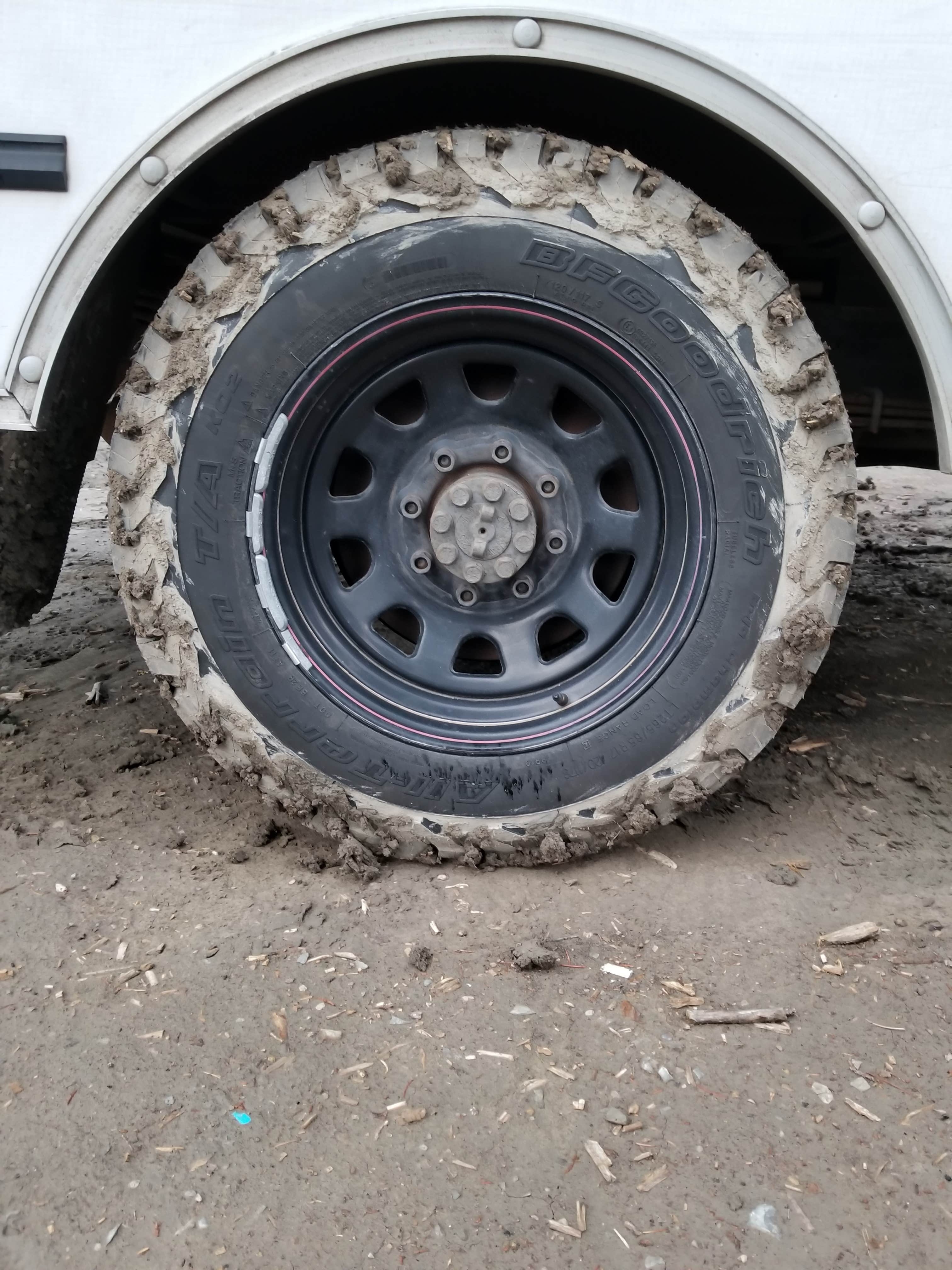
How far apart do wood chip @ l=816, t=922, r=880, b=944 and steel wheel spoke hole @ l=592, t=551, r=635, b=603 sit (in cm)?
89

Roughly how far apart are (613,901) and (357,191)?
63.5 inches

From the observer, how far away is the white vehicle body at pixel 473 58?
1.77 m

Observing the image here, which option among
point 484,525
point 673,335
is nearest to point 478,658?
point 484,525

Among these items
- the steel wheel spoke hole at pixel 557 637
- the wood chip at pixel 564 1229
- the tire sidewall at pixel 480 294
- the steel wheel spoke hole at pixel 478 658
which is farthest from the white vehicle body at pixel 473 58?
the wood chip at pixel 564 1229

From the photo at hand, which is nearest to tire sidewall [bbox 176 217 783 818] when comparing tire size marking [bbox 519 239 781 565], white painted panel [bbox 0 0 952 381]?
tire size marking [bbox 519 239 781 565]

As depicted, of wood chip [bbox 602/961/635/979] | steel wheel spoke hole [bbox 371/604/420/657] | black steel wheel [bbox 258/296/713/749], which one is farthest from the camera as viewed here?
steel wheel spoke hole [bbox 371/604/420/657]

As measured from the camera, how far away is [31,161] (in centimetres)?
181

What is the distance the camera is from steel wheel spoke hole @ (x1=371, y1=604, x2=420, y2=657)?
Result: 7.59ft

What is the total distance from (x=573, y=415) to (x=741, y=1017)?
138cm

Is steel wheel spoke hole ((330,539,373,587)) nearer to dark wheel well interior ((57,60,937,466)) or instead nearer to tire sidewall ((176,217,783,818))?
tire sidewall ((176,217,783,818))

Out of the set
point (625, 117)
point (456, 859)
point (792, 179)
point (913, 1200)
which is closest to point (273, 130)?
point (625, 117)

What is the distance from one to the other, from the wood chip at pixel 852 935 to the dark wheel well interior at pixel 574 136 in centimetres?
141

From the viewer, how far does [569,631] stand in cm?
238

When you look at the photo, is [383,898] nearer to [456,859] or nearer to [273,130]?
[456,859]
